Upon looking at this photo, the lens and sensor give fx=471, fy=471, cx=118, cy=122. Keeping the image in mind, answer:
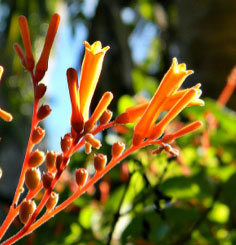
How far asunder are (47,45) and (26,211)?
7.2 inches

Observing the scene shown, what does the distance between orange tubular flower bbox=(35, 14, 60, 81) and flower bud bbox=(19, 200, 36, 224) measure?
0.14 metres

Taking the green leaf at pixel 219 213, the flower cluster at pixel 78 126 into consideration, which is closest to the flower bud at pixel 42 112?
the flower cluster at pixel 78 126

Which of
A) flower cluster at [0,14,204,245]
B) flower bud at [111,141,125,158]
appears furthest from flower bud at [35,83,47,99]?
flower bud at [111,141,125,158]

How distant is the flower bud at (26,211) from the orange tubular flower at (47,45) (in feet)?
0.48

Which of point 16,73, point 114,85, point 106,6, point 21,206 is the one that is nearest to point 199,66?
point 114,85

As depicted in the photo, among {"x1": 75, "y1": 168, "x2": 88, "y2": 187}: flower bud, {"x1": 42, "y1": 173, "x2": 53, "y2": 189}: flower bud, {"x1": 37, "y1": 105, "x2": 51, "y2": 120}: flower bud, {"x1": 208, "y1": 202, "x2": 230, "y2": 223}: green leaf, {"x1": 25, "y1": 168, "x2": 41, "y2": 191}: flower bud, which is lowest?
{"x1": 208, "y1": 202, "x2": 230, "y2": 223}: green leaf

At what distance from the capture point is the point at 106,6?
1.97m

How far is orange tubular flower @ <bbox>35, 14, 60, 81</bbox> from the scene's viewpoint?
512 mm

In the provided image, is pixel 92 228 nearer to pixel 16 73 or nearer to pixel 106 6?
pixel 106 6

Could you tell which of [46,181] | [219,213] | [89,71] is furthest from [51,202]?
[219,213]

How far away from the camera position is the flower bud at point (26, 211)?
47 centimetres

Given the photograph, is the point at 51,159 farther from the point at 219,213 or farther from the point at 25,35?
the point at 219,213

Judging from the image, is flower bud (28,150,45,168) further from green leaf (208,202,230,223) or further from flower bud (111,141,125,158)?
green leaf (208,202,230,223)

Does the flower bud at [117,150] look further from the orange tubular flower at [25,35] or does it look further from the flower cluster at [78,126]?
the orange tubular flower at [25,35]
